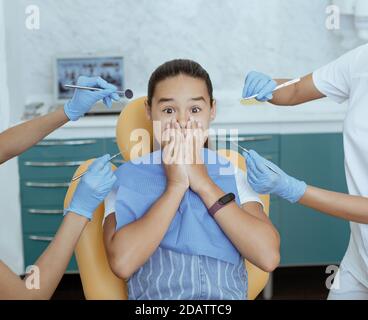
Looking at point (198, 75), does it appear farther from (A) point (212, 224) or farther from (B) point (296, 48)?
(B) point (296, 48)

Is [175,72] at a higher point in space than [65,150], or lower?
higher

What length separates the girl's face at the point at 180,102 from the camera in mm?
1539

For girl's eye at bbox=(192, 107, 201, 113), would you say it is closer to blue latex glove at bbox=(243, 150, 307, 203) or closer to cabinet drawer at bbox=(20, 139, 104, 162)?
blue latex glove at bbox=(243, 150, 307, 203)

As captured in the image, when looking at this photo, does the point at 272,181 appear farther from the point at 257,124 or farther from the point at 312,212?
the point at 312,212

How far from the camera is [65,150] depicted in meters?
2.70

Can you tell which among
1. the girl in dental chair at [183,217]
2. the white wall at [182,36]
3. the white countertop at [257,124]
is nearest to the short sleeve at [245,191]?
the girl in dental chair at [183,217]

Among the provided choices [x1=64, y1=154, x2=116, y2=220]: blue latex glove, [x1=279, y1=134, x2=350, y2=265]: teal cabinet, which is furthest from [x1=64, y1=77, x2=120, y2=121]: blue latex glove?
[x1=279, y1=134, x2=350, y2=265]: teal cabinet

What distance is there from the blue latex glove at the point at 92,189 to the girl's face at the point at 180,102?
221 millimetres

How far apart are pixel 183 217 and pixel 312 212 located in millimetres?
1381

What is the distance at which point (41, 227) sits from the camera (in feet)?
9.05

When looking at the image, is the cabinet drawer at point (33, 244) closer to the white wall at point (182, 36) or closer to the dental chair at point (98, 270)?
the white wall at point (182, 36)

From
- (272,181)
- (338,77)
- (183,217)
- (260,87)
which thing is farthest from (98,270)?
(338,77)

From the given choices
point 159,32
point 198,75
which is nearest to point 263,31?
point 159,32

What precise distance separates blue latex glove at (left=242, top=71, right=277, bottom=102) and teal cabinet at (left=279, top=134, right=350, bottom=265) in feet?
3.54
